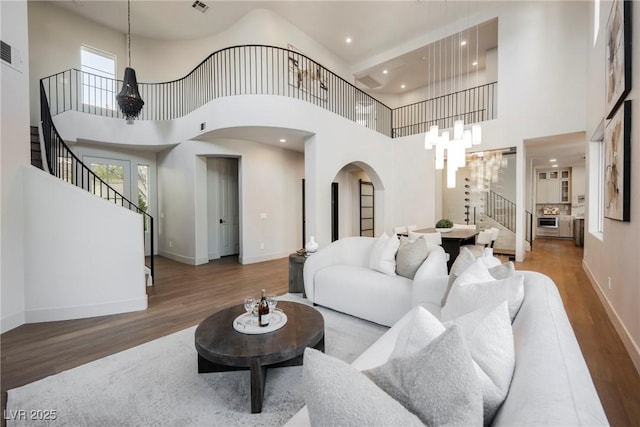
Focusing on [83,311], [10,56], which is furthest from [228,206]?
[10,56]

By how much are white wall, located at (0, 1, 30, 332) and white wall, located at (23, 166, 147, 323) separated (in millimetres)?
66

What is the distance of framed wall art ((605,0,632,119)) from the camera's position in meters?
2.38

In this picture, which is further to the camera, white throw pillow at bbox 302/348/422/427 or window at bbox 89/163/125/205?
window at bbox 89/163/125/205

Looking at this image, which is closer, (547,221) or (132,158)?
(132,158)

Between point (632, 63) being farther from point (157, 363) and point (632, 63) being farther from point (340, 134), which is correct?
point (157, 363)

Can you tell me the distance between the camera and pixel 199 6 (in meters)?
5.80

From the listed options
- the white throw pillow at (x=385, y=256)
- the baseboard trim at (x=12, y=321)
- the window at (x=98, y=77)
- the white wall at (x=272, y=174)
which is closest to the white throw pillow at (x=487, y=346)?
the white throw pillow at (x=385, y=256)

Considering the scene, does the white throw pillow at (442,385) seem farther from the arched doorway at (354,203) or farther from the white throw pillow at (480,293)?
the arched doorway at (354,203)

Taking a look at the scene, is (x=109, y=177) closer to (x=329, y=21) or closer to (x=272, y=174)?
(x=272, y=174)

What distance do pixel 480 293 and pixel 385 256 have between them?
60.5 inches

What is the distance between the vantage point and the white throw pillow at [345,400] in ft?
1.87

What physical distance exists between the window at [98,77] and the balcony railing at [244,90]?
0.06 feet

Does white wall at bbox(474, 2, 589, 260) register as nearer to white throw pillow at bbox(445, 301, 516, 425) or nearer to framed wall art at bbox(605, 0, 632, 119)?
framed wall art at bbox(605, 0, 632, 119)

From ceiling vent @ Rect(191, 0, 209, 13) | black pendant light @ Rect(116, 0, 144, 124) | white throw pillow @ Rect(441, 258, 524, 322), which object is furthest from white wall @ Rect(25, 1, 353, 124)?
white throw pillow @ Rect(441, 258, 524, 322)
